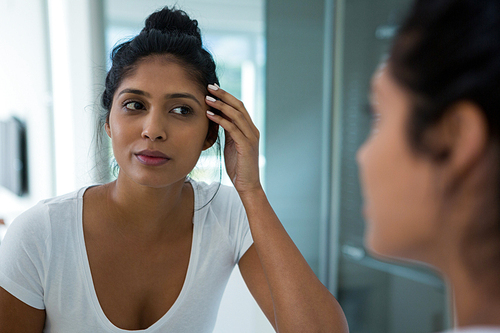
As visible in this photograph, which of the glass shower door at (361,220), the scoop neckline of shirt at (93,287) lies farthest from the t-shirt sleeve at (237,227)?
the glass shower door at (361,220)

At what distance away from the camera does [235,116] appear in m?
1.05

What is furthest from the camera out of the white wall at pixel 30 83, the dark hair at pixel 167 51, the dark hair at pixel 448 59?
the white wall at pixel 30 83

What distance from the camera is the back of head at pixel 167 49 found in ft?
3.45

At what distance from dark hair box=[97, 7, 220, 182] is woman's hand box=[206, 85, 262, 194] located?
57mm

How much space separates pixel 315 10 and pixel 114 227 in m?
1.61

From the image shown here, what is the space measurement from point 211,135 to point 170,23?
0.32 m

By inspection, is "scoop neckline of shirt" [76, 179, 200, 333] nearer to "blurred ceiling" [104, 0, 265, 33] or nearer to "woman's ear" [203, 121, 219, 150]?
"woman's ear" [203, 121, 219, 150]

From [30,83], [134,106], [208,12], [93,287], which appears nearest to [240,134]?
[134,106]

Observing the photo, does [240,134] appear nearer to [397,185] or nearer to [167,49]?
[167,49]

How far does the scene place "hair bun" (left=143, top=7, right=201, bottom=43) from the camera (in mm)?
1111

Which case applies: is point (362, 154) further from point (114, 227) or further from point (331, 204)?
point (331, 204)

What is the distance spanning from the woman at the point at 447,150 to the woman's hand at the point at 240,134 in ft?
2.00

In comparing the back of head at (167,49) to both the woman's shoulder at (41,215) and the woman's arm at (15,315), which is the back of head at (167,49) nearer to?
the woman's shoulder at (41,215)

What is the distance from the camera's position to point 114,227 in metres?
1.10
